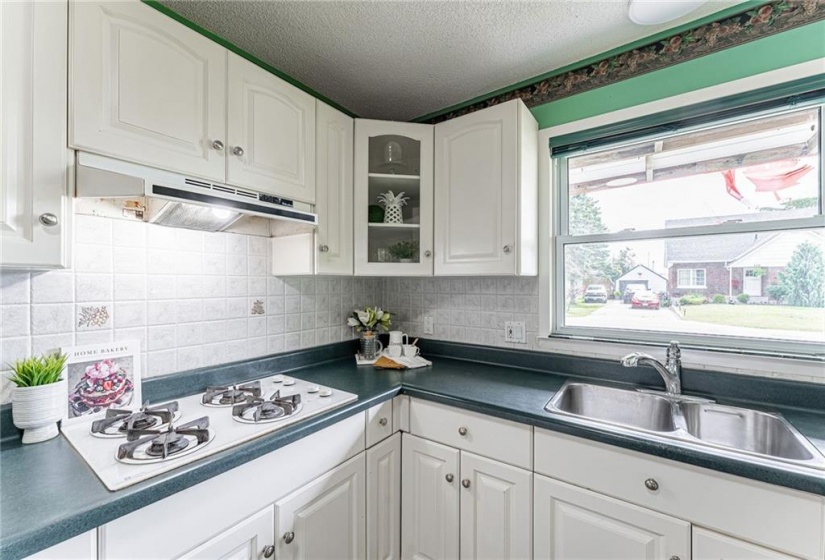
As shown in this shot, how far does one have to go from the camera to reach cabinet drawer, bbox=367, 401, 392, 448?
1400mm

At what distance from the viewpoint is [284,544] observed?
1.09m

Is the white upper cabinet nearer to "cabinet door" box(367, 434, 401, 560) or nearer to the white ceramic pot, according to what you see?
"cabinet door" box(367, 434, 401, 560)

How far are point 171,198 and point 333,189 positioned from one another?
2.55ft

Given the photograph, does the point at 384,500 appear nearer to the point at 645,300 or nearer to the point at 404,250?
the point at 404,250

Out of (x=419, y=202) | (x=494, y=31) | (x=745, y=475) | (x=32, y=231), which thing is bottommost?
(x=745, y=475)

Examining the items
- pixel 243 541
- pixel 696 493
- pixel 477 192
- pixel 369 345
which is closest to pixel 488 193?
pixel 477 192

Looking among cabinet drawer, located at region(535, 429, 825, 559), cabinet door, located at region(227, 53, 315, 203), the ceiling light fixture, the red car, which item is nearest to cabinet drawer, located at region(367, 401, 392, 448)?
cabinet drawer, located at region(535, 429, 825, 559)

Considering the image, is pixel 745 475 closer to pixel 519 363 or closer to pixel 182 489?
pixel 519 363

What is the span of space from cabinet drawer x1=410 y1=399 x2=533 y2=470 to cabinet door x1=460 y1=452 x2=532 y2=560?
0.04 meters

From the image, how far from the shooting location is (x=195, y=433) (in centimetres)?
99

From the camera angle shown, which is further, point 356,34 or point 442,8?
point 356,34

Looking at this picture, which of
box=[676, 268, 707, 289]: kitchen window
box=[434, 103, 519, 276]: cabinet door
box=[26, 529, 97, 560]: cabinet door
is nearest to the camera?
box=[26, 529, 97, 560]: cabinet door

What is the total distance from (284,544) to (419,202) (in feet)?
4.91

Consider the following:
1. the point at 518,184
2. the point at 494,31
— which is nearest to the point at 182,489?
the point at 518,184
